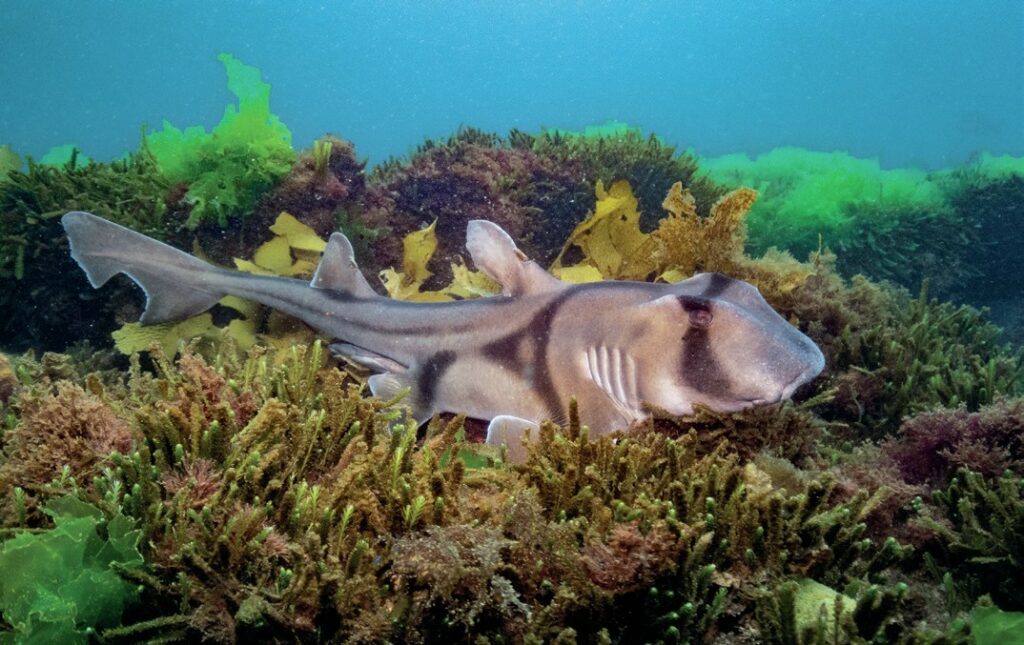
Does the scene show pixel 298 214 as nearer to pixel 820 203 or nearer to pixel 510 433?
pixel 510 433

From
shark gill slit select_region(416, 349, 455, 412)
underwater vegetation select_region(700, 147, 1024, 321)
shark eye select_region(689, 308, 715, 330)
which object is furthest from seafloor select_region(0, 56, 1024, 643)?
underwater vegetation select_region(700, 147, 1024, 321)

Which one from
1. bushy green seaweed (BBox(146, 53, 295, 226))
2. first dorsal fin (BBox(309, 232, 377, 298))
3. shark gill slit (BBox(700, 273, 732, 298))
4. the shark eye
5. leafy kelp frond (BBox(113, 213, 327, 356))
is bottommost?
leafy kelp frond (BBox(113, 213, 327, 356))

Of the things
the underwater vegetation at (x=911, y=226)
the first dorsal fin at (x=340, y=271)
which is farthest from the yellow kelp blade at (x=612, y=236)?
the underwater vegetation at (x=911, y=226)

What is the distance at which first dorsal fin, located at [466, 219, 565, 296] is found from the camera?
3.57 meters

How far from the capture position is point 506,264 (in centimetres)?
361

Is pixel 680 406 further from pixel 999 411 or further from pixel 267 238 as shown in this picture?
pixel 267 238

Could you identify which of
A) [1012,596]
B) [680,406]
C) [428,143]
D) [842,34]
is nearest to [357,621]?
[680,406]

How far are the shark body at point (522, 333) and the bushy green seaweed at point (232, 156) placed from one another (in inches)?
67.1

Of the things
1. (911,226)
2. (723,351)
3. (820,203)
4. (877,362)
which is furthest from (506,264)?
(911,226)

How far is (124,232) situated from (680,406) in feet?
13.4

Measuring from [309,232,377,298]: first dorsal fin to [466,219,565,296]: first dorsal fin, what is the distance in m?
0.98

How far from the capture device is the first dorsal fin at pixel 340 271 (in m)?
4.14

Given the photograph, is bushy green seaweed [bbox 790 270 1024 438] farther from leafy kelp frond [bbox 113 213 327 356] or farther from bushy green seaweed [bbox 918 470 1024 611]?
leafy kelp frond [bbox 113 213 327 356]

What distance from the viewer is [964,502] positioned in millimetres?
2855
